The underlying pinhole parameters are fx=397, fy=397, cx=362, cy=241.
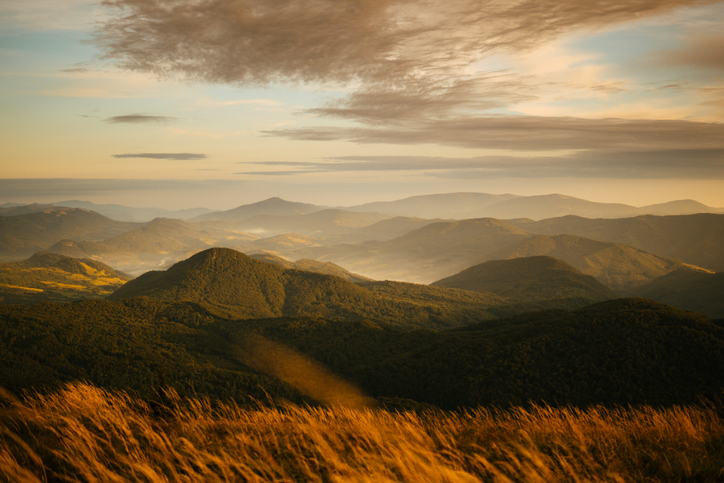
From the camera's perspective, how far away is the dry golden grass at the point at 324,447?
761 centimetres

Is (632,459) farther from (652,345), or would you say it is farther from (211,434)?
(652,345)

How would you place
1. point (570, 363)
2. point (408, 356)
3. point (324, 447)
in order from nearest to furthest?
point (324, 447)
point (570, 363)
point (408, 356)

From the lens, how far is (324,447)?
28.4 ft

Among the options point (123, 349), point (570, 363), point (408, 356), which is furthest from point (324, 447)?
point (123, 349)

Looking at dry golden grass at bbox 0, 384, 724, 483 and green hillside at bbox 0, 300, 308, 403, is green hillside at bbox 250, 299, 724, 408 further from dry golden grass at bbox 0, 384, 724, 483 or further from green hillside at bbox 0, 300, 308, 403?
dry golden grass at bbox 0, 384, 724, 483

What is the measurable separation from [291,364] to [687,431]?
305 feet

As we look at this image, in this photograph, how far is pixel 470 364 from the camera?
74.4 metres

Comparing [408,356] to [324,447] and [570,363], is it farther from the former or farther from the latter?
[324,447]

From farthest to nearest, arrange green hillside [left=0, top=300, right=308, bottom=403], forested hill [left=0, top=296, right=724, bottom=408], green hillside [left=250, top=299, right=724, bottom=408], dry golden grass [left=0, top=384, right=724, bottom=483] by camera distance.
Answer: green hillside [left=0, top=300, right=308, bottom=403]
forested hill [left=0, top=296, right=724, bottom=408]
green hillside [left=250, top=299, right=724, bottom=408]
dry golden grass [left=0, top=384, right=724, bottom=483]

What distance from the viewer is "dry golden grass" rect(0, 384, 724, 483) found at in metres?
7.61

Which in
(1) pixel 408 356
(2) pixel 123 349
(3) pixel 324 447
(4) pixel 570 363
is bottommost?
(1) pixel 408 356

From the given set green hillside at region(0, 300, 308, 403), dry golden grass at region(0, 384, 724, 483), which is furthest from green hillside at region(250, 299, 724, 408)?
dry golden grass at region(0, 384, 724, 483)

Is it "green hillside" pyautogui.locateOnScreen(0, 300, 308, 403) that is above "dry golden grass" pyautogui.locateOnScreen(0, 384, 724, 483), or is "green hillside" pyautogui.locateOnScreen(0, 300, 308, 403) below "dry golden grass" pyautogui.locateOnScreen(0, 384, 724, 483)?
below

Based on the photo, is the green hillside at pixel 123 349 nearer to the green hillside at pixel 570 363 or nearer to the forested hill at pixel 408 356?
the forested hill at pixel 408 356
